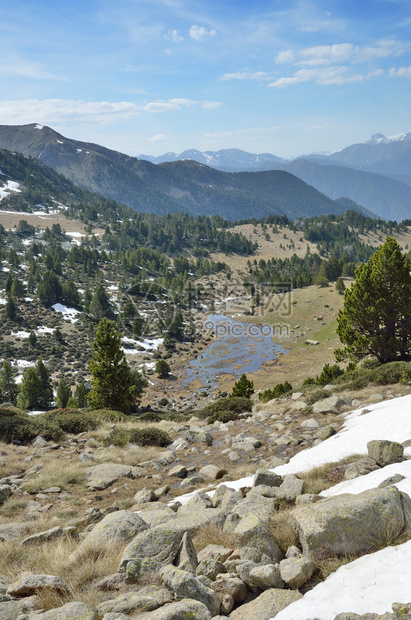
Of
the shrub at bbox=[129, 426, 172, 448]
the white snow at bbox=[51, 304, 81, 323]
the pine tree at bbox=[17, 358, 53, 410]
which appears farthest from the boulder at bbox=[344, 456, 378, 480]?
the white snow at bbox=[51, 304, 81, 323]

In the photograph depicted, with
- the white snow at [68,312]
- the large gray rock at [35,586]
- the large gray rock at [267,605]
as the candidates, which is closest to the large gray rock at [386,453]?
the large gray rock at [267,605]

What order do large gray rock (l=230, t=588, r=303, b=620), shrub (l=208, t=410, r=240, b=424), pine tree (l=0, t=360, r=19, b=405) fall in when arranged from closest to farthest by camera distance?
large gray rock (l=230, t=588, r=303, b=620)
shrub (l=208, t=410, r=240, b=424)
pine tree (l=0, t=360, r=19, b=405)

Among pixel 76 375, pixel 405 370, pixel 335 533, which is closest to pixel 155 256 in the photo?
pixel 76 375

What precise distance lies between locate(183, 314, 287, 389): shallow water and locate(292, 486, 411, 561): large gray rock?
232 feet

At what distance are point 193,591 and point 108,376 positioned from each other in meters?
29.4

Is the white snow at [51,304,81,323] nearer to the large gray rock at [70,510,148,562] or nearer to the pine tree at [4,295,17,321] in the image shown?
the pine tree at [4,295,17,321]

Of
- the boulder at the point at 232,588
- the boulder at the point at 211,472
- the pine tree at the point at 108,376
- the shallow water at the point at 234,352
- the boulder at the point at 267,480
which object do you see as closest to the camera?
the boulder at the point at 232,588

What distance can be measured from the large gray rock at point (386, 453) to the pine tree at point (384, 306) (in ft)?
67.2

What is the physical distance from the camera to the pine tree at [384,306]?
27734 millimetres

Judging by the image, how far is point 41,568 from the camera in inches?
257

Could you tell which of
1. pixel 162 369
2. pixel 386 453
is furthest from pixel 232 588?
pixel 162 369

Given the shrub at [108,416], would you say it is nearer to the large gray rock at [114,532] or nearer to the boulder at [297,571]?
the large gray rock at [114,532]

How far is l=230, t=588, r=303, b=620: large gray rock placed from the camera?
465 cm

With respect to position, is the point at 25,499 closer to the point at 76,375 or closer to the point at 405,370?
the point at 405,370
